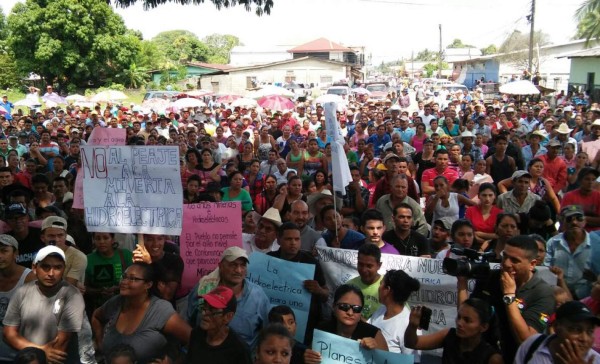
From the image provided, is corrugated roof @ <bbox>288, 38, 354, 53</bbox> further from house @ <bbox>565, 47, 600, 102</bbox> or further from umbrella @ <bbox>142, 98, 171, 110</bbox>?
umbrella @ <bbox>142, 98, 171, 110</bbox>

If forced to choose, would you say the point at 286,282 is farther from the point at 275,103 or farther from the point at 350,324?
the point at 275,103

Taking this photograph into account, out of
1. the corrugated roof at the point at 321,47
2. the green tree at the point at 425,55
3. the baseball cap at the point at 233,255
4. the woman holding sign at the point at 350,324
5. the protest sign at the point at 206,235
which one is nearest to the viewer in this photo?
the woman holding sign at the point at 350,324

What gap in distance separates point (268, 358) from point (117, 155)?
8.37ft

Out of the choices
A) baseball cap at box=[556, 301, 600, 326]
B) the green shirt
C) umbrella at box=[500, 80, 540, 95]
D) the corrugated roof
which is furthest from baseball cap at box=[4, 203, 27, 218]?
the corrugated roof

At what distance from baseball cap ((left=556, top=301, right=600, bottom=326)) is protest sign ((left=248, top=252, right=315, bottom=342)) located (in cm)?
209

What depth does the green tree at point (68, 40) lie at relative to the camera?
4209 centimetres

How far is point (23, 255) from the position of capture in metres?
5.73

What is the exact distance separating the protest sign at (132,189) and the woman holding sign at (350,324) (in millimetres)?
1719

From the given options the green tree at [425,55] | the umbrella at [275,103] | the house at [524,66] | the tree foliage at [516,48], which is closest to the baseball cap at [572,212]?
the umbrella at [275,103]

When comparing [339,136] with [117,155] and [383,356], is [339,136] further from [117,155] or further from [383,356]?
[383,356]

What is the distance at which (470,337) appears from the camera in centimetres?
366

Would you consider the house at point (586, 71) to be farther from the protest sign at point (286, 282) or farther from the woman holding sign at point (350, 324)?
the woman holding sign at point (350, 324)

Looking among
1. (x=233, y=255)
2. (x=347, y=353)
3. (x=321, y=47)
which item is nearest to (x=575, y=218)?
(x=347, y=353)

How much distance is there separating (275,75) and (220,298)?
163ft
